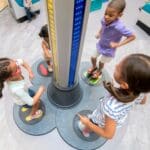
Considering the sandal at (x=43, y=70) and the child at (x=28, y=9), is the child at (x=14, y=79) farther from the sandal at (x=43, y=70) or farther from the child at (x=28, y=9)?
the child at (x=28, y=9)

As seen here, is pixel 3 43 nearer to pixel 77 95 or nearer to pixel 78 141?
pixel 77 95

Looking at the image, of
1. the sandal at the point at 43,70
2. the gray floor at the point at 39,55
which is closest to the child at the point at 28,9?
the gray floor at the point at 39,55

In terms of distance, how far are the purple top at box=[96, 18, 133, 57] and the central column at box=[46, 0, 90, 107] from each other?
0.81 feet

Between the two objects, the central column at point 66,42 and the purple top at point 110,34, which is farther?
the purple top at point 110,34

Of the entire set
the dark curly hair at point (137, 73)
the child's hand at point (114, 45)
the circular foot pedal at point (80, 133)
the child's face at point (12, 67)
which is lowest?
the circular foot pedal at point (80, 133)

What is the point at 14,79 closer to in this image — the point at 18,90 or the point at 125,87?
the point at 18,90

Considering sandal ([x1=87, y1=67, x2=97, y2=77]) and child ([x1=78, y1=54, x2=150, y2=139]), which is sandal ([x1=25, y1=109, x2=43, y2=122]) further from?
child ([x1=78, y1=54, x2=150, y2=139])

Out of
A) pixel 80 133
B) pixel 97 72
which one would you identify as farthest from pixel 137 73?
pixel 97 72

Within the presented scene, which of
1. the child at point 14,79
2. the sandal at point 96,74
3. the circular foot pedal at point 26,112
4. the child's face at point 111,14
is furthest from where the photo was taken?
the sandal at point 96,74

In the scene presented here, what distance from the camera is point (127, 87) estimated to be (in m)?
0.80

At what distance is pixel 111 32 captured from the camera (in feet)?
4.09

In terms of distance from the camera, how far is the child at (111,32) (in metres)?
1.15

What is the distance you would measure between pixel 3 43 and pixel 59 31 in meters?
1.01

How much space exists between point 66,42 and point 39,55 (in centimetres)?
79
